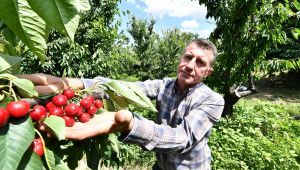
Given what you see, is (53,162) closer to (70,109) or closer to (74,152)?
(70,109)

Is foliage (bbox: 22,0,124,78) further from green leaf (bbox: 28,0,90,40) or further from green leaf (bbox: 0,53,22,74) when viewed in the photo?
green leaf (bbox: 28,0,90,40)

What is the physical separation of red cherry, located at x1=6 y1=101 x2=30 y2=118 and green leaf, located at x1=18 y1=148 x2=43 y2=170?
0.26 feet

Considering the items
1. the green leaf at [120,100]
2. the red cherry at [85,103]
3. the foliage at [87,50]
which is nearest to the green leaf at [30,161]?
the red cherry at [85,103]

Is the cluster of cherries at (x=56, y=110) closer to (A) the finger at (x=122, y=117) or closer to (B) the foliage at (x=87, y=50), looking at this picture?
(A) the finger at (x=122, y=117)

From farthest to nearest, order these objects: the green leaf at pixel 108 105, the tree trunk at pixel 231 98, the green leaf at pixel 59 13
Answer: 1. the tree trunk at pixel 231 98
2. the green leaf at pixel 108 105
3. the green leaf at pixel 59 13

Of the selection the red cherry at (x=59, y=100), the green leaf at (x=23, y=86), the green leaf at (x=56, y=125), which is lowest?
the green leaf at (x=56, y=125)

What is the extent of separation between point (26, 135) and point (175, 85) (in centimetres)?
173

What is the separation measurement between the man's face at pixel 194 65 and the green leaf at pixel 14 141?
4.98 ft

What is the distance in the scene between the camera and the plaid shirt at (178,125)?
4.83ft

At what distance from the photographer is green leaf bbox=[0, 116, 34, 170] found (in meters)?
0.72

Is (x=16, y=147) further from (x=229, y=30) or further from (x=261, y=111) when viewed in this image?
(x=261, y=111)

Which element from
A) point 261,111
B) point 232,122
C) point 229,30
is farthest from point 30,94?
point 261,111

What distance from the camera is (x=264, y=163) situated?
186 inches

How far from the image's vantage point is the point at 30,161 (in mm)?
785
